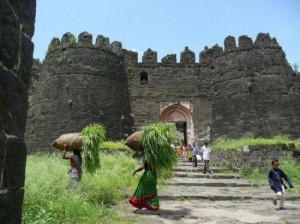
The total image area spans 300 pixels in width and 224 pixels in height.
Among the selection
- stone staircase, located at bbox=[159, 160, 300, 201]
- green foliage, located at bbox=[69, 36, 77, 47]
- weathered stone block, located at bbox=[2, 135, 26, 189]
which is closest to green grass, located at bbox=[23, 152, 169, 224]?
stone staircase, located at bbox=[159, 160, 300, 201]

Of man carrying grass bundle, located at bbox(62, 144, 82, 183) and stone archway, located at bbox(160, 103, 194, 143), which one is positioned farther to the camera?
stone archway, located at bbox(160, 103, 194, 143)

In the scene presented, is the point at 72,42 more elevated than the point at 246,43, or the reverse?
the point at 246,43

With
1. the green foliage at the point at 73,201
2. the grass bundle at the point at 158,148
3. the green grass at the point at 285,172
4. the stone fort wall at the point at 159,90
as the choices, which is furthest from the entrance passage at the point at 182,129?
the grass bundle at the point at 158,148

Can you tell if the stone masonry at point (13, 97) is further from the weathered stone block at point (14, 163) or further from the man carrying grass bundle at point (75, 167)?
the man carrying grass bundle at point (75, 167)

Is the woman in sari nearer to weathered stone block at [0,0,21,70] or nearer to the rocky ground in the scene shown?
the rocky ground

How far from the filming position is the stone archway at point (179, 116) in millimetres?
19594

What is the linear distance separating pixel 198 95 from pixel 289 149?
802 cm

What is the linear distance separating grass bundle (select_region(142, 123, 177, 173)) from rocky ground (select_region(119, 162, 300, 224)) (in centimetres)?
90

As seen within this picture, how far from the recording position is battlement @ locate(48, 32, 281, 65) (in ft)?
58.8

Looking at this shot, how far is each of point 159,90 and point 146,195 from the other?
13.9 m

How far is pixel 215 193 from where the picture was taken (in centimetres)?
889

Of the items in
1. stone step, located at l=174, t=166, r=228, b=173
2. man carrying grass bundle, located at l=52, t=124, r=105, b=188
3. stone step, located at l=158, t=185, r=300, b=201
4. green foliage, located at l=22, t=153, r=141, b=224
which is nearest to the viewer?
green foliage, located at l=22, t=153, r=141, b=224

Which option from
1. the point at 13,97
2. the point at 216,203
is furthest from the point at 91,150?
the point at 13,97

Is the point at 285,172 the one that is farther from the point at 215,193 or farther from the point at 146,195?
the point at 146,195
